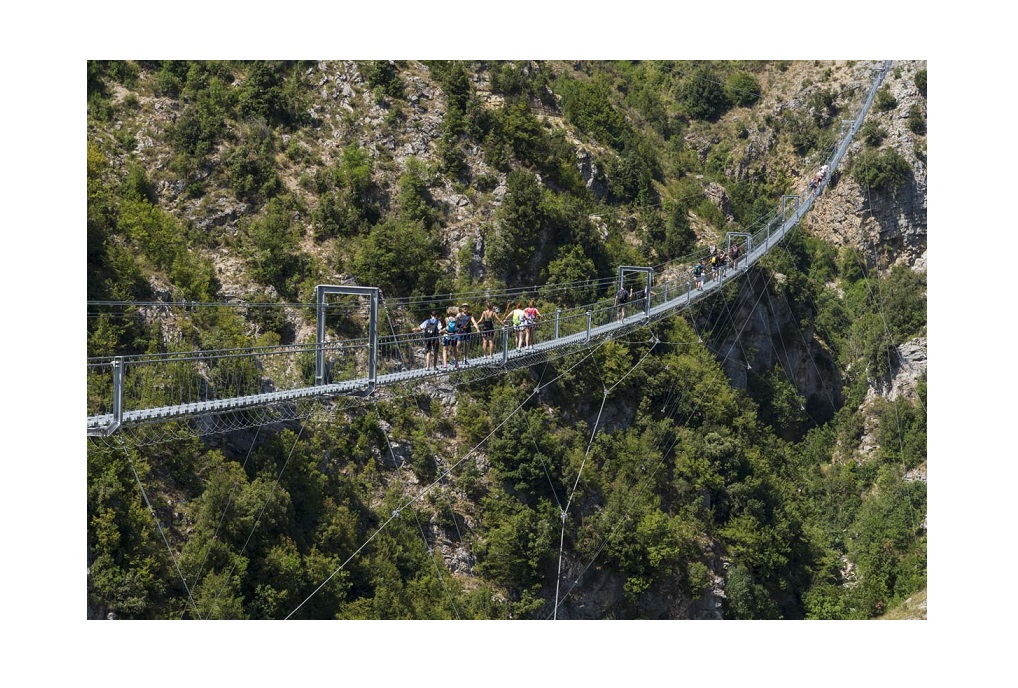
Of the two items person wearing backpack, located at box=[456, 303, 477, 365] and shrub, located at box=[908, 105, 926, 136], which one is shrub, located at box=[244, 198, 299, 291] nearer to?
person wearing backpack, located at box=[456, 303, 477, 365]

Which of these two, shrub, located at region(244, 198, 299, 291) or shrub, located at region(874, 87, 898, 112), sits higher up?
shrub, located at region(874, 87, 898, 112)

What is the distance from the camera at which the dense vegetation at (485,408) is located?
20484mm

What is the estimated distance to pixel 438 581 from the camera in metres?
22.0

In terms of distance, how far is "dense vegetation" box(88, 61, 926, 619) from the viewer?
20484mm

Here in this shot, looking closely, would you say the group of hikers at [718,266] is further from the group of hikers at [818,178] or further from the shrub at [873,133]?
the shrub at [873,133]

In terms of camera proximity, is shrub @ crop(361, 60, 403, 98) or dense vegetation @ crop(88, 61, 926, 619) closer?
dense vegetation @ crop(88, 61, 926, 619)

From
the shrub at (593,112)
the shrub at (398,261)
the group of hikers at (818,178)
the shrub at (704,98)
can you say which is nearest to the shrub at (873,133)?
the group of hikers at (818,178)

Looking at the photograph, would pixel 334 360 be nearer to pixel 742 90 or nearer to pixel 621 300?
pixel 621 300

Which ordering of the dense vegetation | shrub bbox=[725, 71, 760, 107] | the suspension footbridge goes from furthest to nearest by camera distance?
1. shrub bbox=[725, 71, 760, 107]
2. the dense vegetation
3. the suspension footbridge

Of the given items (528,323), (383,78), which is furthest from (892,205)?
(528,323)

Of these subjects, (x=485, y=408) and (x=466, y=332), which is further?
(x=485, y=408)

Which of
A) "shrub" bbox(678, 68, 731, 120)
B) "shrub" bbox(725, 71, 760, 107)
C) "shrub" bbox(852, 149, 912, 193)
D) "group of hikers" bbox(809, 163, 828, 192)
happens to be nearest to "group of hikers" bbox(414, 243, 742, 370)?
"group of hikers" bbox(809, 163, 828, 192)

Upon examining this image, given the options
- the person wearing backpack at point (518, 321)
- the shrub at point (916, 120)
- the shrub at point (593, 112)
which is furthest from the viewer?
the shrub at point (593, 112)

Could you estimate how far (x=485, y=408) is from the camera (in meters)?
24.4
